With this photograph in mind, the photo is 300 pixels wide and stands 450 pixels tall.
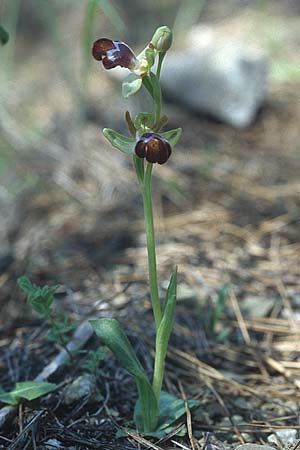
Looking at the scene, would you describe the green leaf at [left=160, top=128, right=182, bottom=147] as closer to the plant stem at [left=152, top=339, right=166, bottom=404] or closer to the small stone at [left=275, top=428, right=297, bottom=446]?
the plant stem at [left=152, top=339, right=166, bottom=404]

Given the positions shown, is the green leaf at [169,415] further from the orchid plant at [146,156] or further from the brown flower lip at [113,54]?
the brown flower lip at [113,54]

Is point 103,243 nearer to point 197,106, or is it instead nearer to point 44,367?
point 44,367

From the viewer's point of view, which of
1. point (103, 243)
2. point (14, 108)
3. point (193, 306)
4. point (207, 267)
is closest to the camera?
point (193, 306)

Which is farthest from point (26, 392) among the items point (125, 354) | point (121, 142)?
point (121, 142)

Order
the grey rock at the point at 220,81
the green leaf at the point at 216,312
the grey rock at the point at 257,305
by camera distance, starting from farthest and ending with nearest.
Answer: the grey rock at the point at 220,81 < the grey rock at the point at 257,305 < the green leaf at the point at 216,312

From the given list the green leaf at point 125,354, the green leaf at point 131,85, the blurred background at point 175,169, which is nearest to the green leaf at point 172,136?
the green leaf at point 131,85

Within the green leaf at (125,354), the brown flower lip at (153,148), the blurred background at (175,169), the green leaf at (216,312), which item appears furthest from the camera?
the blurred background at (175,169)

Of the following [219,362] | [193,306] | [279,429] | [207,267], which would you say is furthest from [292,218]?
[279,429]

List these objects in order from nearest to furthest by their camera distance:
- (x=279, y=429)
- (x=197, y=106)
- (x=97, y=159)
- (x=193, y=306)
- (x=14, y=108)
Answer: (x=279, y=429), (x=193, y=306), (x=97, y=159), (x=197, y=106), (x=14, y=108)

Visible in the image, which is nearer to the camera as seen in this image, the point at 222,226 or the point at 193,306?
the point at 193,306
